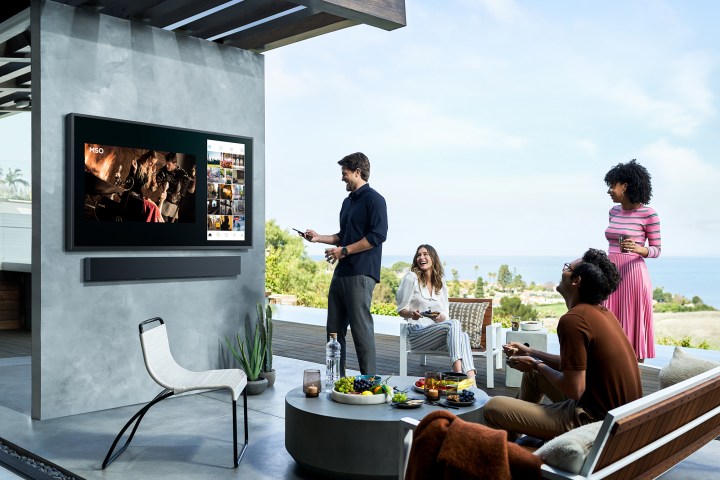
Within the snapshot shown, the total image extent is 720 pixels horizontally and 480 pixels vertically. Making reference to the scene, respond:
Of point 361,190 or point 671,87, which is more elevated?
point 671,87

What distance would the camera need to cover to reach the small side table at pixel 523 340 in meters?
6.09

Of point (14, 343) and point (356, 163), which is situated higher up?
point (356, 163)

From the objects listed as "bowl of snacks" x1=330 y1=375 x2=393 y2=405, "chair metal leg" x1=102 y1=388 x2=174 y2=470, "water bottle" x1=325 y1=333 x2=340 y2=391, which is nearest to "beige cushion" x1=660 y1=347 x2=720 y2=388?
"bowl of snacks" x1=330 y1=375 x2=393 y2=405

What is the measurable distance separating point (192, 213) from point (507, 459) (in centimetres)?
412

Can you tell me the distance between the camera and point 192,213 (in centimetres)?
570

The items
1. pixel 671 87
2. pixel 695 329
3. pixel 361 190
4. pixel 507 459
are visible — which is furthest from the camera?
pixel 671 87

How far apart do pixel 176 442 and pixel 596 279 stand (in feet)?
8.88

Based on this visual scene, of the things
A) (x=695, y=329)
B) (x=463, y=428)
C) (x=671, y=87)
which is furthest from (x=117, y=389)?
(x=671, y=87)

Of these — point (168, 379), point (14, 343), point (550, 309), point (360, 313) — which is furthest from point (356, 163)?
point (550, 309)

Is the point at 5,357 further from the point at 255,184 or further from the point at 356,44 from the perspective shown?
the point at 356,44

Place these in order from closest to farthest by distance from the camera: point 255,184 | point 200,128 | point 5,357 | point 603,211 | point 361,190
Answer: point 361,190 < point 200,128 < point 255,184 < point 5,357 < point 603,211

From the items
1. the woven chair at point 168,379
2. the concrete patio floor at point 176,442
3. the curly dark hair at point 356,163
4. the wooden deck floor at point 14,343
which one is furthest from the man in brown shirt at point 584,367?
the wooden deck floor at point 14,343

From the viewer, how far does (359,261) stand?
5.23m

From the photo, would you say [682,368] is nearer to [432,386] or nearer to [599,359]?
[599,359]
